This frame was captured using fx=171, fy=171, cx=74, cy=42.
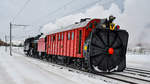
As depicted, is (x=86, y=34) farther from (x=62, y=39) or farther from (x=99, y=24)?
(x=62, y=39)

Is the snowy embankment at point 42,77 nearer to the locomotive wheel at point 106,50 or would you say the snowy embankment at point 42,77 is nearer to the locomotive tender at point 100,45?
the locomotive tender at point 100,45

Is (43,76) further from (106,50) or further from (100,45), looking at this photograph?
(106,50)

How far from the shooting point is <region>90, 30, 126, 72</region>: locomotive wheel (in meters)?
9.61

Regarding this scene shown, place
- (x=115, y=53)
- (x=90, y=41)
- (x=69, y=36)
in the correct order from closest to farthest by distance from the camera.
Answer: (x=90, y=41) < (x=115, y=53) < (x=69, y=36)

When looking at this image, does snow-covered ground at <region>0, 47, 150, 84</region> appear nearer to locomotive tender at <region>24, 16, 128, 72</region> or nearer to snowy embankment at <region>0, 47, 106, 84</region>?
snowy embankment at <region>0, 47, 106, 84</region>

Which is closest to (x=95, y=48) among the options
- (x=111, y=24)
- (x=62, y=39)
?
(x=111, y=24)

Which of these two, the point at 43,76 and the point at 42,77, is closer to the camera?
the point at 42,77

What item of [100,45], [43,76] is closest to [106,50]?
[100,45]

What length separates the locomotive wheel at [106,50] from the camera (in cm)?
961

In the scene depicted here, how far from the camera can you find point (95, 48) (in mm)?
9617

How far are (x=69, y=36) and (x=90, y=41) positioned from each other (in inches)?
132

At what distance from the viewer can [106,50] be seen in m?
9.77

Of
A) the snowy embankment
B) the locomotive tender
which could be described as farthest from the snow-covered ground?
the locomotive tender

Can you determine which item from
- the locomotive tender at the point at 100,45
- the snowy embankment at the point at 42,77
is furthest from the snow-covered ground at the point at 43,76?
the locomotive tender at the point at 100,45
